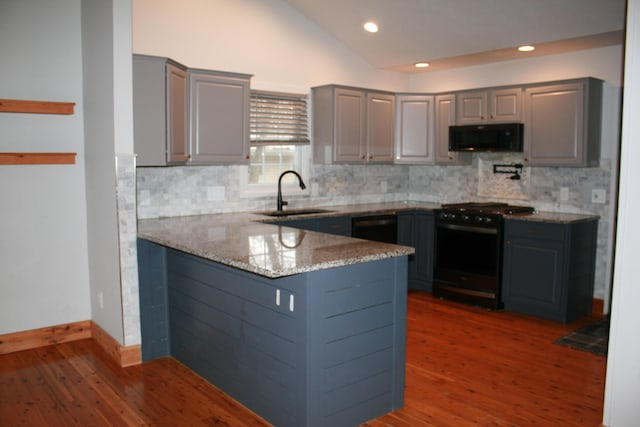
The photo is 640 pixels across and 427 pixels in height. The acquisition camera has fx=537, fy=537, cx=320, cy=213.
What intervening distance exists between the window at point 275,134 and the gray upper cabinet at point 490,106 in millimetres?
1639

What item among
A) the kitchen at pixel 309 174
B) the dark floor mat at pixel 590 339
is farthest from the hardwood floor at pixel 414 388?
the kitchen at pixel 309 174

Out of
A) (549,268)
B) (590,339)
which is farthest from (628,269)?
(549,268)

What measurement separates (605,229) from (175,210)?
3.83 m

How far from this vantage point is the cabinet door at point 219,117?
13.9 ft

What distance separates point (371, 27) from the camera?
516cm

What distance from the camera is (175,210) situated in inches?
177

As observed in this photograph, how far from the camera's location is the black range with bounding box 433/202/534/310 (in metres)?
4.96

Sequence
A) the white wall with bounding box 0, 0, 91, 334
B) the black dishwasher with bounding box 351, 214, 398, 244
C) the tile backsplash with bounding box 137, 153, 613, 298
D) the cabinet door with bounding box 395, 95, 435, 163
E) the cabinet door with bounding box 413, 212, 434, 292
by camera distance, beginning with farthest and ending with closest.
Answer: the cabinet door with bounding box 395, 95, 435, 163
the cabinet door with bounding box 413, 212, 434, 292
the black dishwasher with bounding box 351, 214, 398, 244
the tile backsplash with bounding box 137, 153, 613, 298
the white wall with bounding box 0, 0, 91, 334

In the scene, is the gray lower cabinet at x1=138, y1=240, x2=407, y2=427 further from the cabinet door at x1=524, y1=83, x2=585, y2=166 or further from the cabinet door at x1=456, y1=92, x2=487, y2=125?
the cabinet door at x1=456, y1=92, x2=487, y2=125

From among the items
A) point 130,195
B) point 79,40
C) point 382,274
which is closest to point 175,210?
point 130,195

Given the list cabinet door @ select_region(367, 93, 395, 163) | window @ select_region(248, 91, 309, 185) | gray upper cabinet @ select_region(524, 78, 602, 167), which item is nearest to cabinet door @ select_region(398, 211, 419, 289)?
cabinet door @ select_region(367, 93, 395, 163)

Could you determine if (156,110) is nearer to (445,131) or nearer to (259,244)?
(259,244)

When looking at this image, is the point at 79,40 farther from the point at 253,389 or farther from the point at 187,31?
the point at 253,389

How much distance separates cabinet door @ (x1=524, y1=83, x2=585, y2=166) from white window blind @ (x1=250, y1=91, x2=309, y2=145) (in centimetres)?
217
